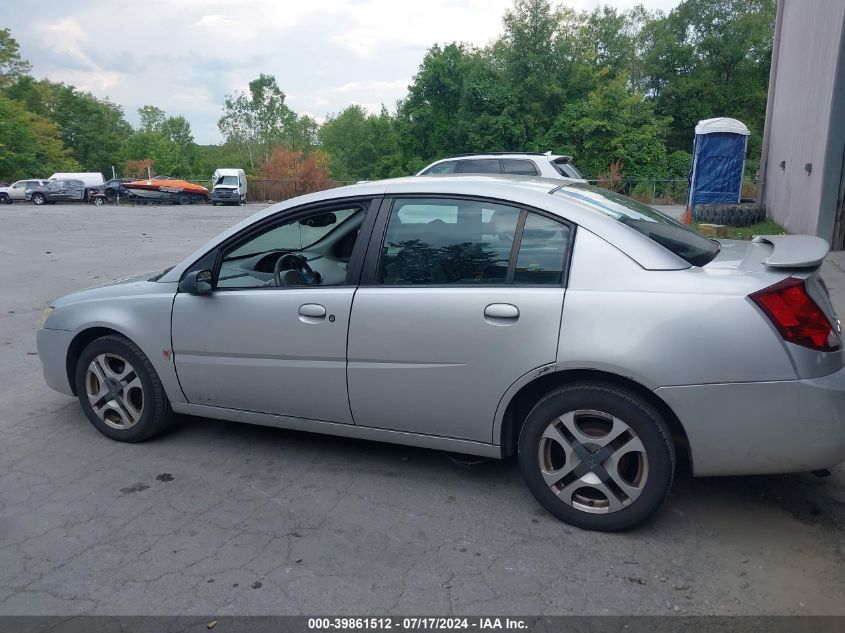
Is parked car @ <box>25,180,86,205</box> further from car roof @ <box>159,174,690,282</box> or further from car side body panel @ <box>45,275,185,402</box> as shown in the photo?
car roof @ <box>159,174,690,282</box>

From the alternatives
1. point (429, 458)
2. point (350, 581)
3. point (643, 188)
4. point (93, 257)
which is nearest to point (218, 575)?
point (350, 581)

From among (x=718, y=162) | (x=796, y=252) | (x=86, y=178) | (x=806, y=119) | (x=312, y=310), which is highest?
(x=806, y=119)

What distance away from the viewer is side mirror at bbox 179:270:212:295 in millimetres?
3879

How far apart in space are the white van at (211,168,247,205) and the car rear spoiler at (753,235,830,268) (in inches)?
1576

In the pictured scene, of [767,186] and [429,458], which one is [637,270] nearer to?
[429,458]

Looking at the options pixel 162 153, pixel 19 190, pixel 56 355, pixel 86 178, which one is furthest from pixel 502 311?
pixel 162 153

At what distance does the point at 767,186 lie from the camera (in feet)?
58.0

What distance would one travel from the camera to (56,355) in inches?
174

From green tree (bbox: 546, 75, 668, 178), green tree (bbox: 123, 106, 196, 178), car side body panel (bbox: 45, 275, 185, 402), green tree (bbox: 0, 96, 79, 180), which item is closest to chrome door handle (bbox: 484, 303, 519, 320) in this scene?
Result: car side body panel (bbox: 45, 275, 185, 402)

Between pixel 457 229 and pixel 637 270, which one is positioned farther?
pixel 457 229

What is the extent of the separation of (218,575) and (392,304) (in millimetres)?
1490

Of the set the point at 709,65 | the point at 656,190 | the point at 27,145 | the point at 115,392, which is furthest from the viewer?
the point at 27,145

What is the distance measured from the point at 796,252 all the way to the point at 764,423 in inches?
34.0

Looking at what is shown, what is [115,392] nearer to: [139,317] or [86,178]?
[139,317]
